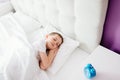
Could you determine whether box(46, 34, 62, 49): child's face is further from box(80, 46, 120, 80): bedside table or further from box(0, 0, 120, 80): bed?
box(80, 46, 120, 80): bedside table

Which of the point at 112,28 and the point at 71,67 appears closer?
the point at 112,28

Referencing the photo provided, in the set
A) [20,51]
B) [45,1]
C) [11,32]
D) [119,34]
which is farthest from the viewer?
[11,32]

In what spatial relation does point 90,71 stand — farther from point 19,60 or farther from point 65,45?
point 19,60

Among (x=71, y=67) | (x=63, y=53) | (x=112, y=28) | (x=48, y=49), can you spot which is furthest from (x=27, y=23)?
(x=112, y=28)

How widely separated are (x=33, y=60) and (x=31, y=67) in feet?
0.16

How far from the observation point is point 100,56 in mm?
926

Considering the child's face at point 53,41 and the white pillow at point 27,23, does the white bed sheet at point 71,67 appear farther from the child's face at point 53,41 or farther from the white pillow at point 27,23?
the white pillow at point 27,23

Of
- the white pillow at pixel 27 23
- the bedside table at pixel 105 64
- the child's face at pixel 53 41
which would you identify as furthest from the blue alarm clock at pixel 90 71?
the white pillow at pixel 27 23

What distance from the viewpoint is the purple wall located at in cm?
80

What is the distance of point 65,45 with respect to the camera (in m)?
1.11

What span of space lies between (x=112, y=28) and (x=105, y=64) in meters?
0.23

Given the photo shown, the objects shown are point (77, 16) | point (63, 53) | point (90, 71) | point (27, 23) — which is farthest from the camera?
point (27, 23)

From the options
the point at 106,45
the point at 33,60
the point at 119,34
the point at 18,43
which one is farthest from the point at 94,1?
the point at 18,43

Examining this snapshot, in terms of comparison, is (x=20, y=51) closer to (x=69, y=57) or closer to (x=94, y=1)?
(x=69, y=57)
